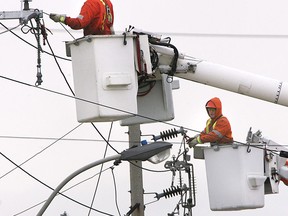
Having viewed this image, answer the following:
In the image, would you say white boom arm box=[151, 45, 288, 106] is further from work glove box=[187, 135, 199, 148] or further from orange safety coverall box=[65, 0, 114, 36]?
orange safety coverall box=[65, 0, 114, 36]

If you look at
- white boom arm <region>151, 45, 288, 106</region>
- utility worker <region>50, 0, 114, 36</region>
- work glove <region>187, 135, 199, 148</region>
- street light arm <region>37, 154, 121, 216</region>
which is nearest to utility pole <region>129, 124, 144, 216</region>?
work glove <region>187, 135, 199, 148</region>

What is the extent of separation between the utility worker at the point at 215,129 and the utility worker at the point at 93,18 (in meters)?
2.48

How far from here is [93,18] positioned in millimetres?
30266

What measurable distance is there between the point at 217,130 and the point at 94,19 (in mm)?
2978

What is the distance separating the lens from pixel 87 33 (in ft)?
99.6

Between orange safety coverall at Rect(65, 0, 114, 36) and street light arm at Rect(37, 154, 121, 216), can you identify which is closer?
orange safety coverall at Rect(65, 0, 114, 36)

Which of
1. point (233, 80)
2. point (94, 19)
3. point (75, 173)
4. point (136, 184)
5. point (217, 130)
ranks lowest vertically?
point (136, 184)

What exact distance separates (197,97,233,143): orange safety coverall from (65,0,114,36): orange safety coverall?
2519 mm

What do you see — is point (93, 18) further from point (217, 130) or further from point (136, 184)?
point (136, 184)

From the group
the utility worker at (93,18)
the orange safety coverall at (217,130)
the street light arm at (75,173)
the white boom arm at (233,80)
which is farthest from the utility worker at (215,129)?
the utility worker at (93,18)

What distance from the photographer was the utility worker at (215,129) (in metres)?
31.9

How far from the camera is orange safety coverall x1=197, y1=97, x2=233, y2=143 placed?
31.9 m

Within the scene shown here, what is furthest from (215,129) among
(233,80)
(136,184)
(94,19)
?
(94,19)

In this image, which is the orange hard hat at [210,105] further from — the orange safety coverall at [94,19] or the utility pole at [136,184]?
the orange safety coverall at [94,19]
